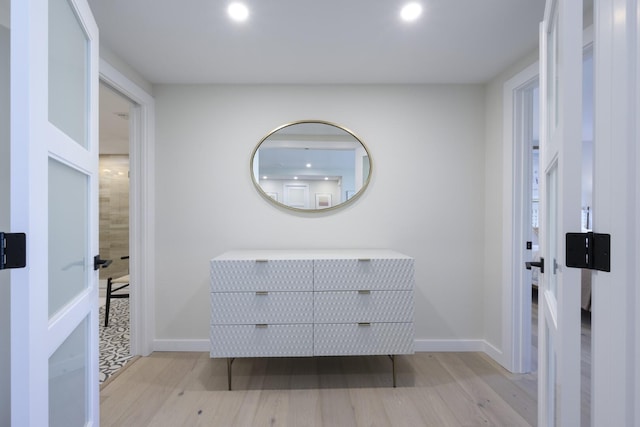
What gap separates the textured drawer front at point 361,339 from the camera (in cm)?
194

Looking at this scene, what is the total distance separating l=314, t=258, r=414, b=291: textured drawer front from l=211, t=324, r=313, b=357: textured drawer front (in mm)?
313

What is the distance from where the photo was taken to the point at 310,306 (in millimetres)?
1934

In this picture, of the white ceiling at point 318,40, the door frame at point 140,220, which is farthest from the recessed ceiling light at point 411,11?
the door frame at point 140,220

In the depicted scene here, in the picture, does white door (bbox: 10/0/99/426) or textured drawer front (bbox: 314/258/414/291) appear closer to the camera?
white door (bbox: 10/0/99/426)

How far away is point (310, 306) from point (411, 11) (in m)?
1.75

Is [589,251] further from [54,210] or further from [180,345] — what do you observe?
[180,345]

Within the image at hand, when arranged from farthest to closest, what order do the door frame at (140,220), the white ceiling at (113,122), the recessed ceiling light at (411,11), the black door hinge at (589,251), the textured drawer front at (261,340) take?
the white ceiling at (113,122)
the door frame at (140,220)
the textured drawer front at (261,340)
the recessed ceiling light at (411,11)
the black door hinge at (589,251)

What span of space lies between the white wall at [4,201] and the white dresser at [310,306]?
0.89 m

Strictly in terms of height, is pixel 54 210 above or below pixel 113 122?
below

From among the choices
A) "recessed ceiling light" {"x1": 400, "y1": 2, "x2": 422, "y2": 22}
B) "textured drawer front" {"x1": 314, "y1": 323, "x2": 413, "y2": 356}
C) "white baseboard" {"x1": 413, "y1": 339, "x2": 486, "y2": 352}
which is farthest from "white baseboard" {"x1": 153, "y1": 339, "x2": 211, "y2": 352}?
"recessed ceiling light" {"x1": 400, "y1": 2, "x2": 422, "y2": 22}

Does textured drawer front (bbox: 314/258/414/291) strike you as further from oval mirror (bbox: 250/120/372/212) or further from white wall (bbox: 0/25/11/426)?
white wall (bbox: 0/25/11/426)

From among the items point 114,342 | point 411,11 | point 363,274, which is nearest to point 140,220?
point 114,342

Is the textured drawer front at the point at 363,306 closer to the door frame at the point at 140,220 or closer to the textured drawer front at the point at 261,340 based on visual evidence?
the textured drawer front at the point at 261,340

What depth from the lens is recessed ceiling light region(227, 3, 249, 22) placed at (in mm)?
1573
